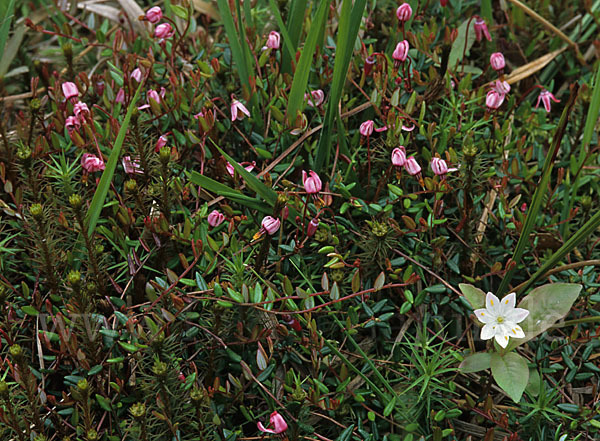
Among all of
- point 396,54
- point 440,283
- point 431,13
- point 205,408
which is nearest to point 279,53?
point 396,54

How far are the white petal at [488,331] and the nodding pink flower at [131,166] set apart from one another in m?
1.28

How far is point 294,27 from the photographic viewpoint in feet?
8.18

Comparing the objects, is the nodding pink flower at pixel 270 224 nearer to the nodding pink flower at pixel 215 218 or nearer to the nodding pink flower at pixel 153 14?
the nodding pink flower at pixel 215 218

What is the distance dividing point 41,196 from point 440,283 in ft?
4.96

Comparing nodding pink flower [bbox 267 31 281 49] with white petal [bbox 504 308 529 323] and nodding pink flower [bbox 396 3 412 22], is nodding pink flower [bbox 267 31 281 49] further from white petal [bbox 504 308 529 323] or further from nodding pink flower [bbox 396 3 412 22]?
white petal [bbox 504 308 529 323]

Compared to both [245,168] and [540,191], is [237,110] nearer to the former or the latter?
[245,168]

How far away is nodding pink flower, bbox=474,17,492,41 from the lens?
2.66m

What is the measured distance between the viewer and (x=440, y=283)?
2258 mm

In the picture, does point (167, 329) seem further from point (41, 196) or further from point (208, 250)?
point (41, 196)

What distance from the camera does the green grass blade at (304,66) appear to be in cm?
223

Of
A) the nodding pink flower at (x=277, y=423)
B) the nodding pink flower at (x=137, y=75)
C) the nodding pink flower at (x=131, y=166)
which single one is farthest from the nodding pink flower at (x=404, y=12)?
the nodding pink flower at (x=277, y=423)

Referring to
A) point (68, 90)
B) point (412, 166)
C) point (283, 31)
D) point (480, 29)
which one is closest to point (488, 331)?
point (412, 166)

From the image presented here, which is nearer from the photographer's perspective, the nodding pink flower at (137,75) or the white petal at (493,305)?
the white petal at (493,305)

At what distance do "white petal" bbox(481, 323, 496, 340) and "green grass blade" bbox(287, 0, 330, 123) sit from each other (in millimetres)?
1011
